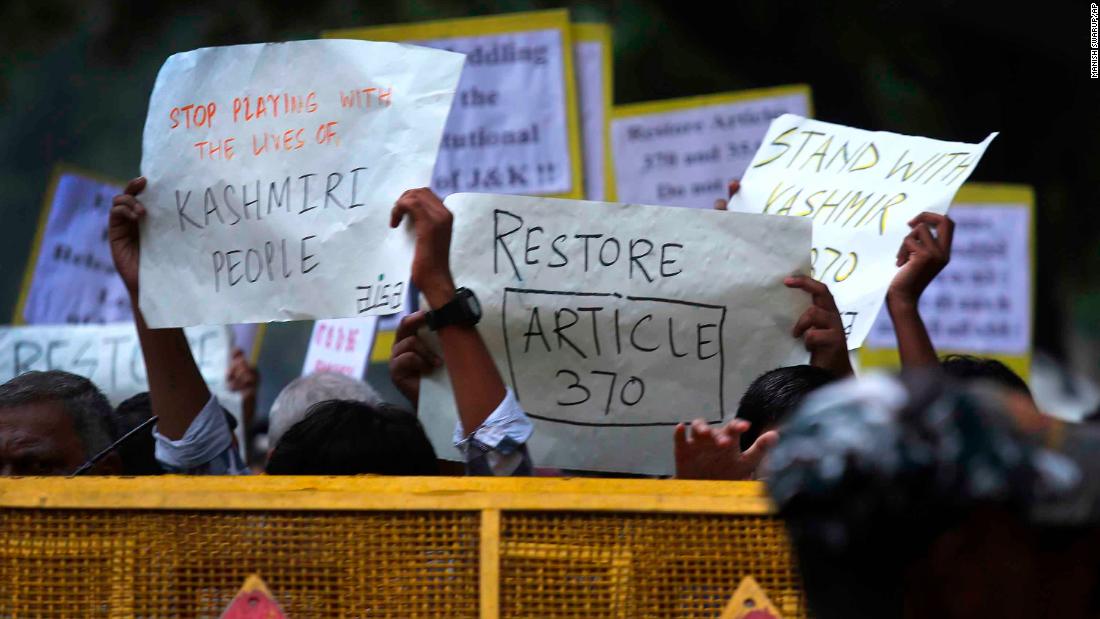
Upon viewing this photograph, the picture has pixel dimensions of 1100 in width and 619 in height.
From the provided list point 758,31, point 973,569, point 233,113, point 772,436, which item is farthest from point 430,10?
point 973,569

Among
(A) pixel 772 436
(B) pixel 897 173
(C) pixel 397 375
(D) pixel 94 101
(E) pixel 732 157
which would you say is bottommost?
(A) pixel 772 436

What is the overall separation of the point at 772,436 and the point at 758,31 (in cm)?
351

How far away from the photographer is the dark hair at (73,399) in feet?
8.44

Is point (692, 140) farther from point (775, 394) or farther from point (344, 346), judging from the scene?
point (775, 394)

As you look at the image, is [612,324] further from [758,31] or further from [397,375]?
[758,31]

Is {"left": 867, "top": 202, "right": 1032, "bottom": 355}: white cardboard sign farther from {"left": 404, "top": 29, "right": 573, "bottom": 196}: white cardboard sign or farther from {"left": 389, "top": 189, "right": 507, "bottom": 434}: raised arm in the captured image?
{"left": 389, "top": 189, "right": 507, "bottom": 434}: raised arm

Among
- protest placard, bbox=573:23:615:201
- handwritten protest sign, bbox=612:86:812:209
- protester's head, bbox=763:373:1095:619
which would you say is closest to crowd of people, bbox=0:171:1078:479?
protester's head, bbox=763:373:1095:619

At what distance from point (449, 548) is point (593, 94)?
105 inches

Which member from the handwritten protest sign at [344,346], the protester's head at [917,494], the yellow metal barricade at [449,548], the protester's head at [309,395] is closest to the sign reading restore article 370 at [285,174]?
the protester's head at [309,395]

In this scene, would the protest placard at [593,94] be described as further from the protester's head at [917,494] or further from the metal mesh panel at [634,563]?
the protester's head at [917,494]

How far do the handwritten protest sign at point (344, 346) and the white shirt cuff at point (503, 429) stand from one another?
1.60 metres

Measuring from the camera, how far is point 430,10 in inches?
211

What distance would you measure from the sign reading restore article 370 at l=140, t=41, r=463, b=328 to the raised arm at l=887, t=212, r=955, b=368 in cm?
105

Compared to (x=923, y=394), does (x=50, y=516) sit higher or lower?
higher
